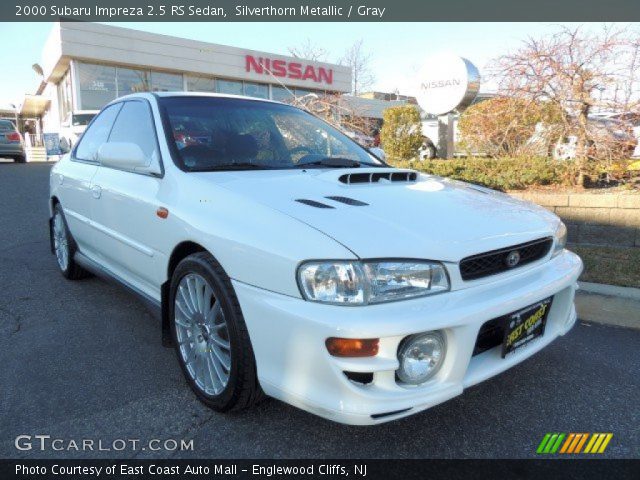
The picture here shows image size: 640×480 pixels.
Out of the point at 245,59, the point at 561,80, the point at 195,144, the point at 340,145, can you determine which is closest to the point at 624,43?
the point at 561,80

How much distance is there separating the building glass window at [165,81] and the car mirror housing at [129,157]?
1861 cm

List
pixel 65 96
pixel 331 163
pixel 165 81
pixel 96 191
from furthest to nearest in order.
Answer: pixel 65 96
pixel 165 81
pixel 96 191
pixel 331 163

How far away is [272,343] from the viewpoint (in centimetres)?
197

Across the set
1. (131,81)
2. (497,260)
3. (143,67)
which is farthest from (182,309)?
(143,67)

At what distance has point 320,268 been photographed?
188 cm

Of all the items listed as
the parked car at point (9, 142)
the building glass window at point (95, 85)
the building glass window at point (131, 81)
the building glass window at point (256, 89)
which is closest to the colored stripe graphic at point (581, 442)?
the parked car at point (9, 142)

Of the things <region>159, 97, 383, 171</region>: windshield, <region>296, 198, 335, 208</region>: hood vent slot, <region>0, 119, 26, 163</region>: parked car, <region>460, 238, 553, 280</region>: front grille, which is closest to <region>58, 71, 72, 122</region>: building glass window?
<region>0, 119, 26, 163</region>: parked car

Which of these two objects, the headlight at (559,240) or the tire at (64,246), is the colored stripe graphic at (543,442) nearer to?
the headlight at (559,240)

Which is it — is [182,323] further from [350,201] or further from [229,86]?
[229,86]

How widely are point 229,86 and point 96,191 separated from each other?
1990cm

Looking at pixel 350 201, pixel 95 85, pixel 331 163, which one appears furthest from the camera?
pixel 95 85

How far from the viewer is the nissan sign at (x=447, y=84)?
8.41 meters

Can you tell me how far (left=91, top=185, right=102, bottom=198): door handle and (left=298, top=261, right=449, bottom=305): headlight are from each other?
217cm
